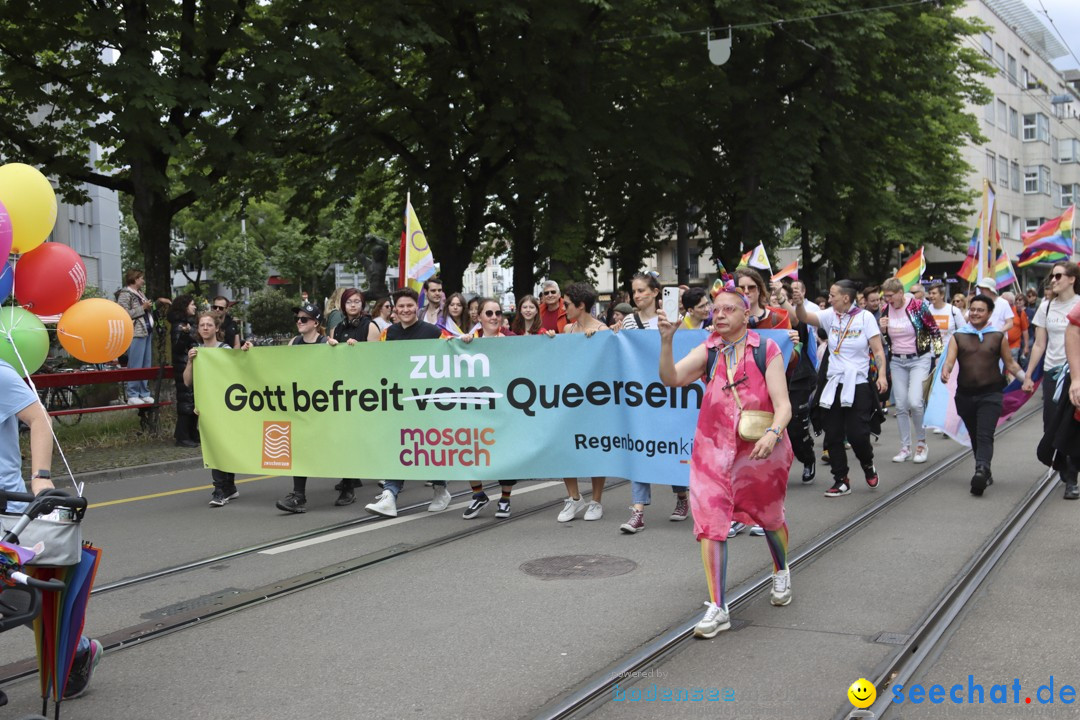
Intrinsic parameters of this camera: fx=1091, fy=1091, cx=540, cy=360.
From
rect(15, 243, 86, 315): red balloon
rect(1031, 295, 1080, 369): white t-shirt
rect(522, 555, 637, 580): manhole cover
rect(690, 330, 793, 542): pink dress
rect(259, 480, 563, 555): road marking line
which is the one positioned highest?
rect(15, 243, 86, 315): red balloon

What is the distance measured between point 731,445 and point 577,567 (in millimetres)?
1869

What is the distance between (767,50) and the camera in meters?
27.2

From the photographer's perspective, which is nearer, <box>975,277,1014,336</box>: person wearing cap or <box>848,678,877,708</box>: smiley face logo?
<box>848,678,877,708</box>: smiley face logo

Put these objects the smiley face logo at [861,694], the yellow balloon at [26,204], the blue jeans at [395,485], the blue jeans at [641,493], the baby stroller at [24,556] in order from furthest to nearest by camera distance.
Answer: the blue jeans at [395,485] < the blue jeans at [641,493] < the yellow balloon at [26,204] < the smiley face logo at [861,694] < the baby stroller at [24,556]

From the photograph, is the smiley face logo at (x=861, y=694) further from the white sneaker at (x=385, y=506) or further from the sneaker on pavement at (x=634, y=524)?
the white sneaker at (x=385, y=506)

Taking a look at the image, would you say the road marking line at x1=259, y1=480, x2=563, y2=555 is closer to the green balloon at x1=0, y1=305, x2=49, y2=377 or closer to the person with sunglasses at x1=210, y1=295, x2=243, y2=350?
the green balloon at x1=0, y1=305, x2=49, y2=377

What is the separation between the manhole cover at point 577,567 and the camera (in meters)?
6.82

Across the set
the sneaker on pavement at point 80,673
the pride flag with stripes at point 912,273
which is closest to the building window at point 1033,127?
the pride flag with stripes at point 912,273

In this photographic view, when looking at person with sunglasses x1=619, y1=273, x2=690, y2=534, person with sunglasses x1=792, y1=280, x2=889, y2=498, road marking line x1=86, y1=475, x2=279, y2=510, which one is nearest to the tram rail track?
person with sunglasses x1=619, y1=273, x2=690, y2=534

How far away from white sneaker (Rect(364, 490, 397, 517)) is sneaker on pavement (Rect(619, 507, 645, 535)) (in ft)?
6.58

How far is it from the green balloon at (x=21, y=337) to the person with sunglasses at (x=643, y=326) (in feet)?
12.9

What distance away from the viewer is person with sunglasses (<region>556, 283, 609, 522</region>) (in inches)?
345

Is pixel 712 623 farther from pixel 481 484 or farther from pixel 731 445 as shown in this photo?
pixel 481 484

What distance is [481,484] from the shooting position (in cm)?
941
